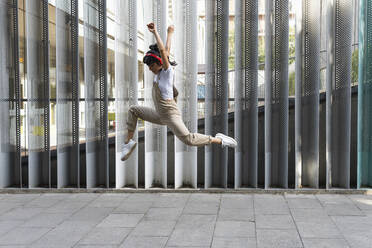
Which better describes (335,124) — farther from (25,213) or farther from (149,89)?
(25,213)

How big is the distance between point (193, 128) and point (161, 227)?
3275 mm

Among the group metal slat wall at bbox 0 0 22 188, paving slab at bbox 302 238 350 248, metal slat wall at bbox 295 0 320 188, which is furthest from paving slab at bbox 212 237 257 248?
metal slat wall at bbox 0 0 22 188

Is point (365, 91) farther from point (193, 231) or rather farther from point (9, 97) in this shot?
point (9, 97)

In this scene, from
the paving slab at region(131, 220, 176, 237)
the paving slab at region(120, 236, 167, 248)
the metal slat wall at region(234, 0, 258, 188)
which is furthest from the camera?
the metal slat wall at region(234, 0, 258, 188)

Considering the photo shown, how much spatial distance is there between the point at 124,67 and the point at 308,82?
417 centimetres

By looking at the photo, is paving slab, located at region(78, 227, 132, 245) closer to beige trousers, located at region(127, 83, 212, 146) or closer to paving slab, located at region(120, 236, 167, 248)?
paving slab, located at region(120, 236, 167, 248)

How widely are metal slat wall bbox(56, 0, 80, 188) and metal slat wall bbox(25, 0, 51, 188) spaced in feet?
0.99

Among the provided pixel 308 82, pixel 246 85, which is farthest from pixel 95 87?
pixel 308 82

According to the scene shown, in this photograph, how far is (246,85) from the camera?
33.0 ft

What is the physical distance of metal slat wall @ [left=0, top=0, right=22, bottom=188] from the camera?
33.9 ft

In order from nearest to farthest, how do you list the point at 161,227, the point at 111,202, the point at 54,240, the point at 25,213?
1. the point at 54,240
2. the point at 161,227
3. the point at 25,213
4. the point at 111,202

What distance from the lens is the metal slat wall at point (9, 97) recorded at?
10328 mm

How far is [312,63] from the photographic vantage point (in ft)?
32.3

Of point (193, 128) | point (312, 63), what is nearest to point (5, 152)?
point (193, 128)
